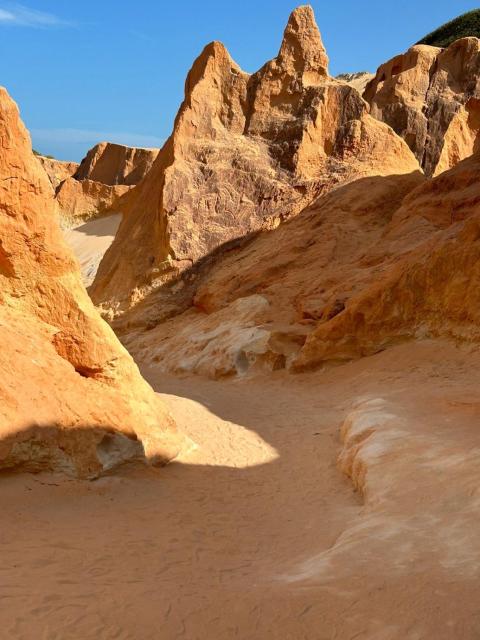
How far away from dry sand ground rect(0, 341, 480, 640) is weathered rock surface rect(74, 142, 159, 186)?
24232 millimetres

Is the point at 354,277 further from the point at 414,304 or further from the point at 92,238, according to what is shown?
the point at 92,238

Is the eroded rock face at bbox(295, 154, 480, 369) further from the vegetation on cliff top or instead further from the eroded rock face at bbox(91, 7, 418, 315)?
the vegetation on cliff top

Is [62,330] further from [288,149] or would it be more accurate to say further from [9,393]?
[288,149]

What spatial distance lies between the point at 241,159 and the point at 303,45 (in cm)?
382

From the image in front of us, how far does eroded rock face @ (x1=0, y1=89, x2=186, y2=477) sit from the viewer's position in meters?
5.85

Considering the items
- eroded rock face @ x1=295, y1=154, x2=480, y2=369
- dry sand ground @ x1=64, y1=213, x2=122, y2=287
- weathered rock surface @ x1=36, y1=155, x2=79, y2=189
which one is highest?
weathered rock surface @ x1=36, y1=155, x2=79, y2=189

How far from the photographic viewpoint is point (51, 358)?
6.45 m

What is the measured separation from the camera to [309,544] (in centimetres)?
461

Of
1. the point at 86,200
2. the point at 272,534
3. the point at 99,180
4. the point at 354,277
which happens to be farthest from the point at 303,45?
the point at 99,180

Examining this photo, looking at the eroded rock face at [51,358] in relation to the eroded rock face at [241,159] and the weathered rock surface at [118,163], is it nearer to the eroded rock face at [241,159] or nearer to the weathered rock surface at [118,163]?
the eroded rock face at [241,159]

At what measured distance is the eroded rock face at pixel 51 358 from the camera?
5852mm

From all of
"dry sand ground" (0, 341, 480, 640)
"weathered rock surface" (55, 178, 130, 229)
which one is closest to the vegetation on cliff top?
"weathered rock surface" (55, 178, 130, 229)

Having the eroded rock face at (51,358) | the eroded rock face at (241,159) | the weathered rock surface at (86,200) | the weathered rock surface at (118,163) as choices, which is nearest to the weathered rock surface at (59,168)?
the weathered rock surface at (118,163)

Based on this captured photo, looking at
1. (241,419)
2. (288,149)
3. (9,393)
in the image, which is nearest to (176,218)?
(288,149)
